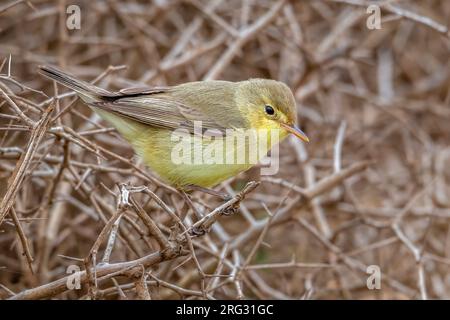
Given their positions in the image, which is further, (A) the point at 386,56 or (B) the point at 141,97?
(A) the point at 386,56

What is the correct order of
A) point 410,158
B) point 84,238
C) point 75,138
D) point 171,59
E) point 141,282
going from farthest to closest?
point 410,158
point 171,59
point 84,238
point 75,138
point 141,282

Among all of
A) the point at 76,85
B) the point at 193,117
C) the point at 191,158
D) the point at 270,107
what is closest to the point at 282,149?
the point at 270,107

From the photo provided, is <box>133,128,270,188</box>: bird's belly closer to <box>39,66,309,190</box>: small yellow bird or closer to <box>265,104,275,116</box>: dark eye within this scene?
<box>39,66,309,190</box>: small yellow bird

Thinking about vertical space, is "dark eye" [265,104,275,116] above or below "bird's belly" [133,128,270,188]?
above

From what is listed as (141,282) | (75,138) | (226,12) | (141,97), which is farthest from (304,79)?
(141,282)

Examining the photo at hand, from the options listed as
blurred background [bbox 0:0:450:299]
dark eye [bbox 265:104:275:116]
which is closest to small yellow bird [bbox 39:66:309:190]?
dark eye [bbox 265:104:275:116]

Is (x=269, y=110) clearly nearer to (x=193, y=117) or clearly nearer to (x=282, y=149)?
(x=193, y=117)

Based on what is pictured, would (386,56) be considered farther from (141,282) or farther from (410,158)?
(141,282)
